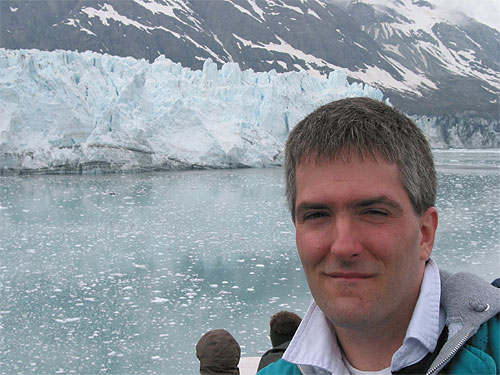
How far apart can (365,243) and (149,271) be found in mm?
4801

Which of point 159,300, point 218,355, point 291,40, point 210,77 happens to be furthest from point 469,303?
point 291,40

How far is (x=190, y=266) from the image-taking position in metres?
5.50

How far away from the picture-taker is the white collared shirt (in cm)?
70

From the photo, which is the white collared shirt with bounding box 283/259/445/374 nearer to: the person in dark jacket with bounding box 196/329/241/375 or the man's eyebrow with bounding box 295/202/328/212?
the man's eyebrow with bounding box 295/202/328/212

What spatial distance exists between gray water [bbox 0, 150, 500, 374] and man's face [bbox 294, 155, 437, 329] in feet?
8.37

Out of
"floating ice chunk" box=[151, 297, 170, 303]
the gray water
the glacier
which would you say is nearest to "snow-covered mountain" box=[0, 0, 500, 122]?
the glacier

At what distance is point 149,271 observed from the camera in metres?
5.27

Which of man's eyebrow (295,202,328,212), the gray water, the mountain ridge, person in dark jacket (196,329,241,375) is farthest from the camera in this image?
the mountain ridge

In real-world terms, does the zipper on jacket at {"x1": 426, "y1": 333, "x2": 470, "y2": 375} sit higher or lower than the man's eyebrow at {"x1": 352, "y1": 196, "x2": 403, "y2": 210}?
lower

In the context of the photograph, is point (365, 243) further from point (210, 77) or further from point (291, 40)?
point (291, 40)

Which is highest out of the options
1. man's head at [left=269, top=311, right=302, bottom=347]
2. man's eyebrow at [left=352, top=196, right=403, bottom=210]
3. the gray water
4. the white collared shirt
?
man's eyebrow at [left=352, top=196, right=403, bottom=210]

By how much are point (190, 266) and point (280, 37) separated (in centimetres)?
7552

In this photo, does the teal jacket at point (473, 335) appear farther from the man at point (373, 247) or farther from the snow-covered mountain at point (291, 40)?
the snow-covered mountain at point (291, 40)

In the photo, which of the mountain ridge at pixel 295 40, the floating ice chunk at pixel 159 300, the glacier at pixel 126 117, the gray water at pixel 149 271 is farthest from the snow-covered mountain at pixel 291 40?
the floating ice chunk at pixel 159 300
